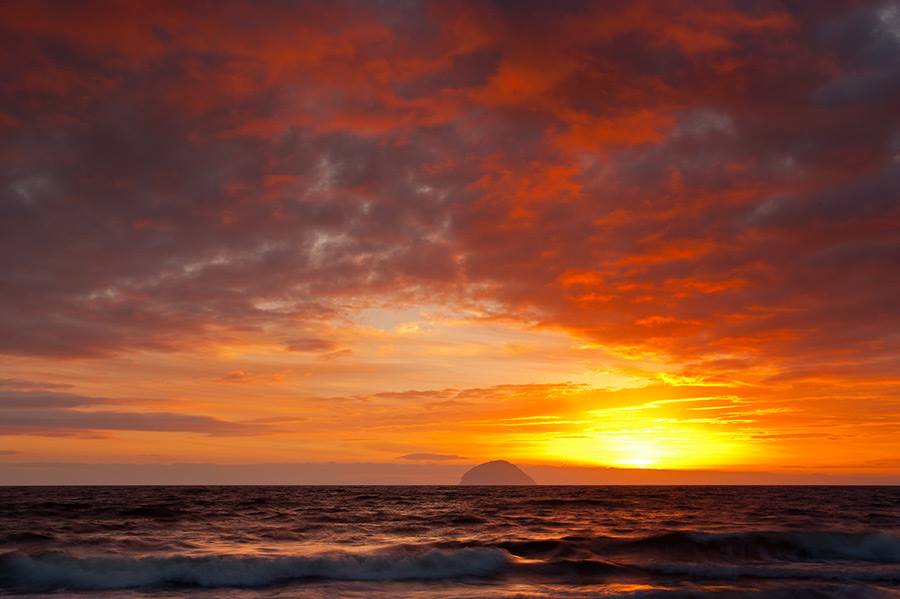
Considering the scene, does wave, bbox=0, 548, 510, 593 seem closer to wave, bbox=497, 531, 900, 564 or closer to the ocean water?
the ocean water

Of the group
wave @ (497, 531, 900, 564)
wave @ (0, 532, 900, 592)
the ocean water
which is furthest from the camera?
wave @ (497, 531, 900, 564)

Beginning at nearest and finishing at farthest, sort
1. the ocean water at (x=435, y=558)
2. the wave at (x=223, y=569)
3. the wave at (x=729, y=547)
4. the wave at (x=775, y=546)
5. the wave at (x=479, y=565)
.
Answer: the ocean water at (x=435, y=558), the wave at (x=223, y=569), the wave at (x=479, y=565), the wave at (x=729, y=547), the wave at (x=775, y=546)

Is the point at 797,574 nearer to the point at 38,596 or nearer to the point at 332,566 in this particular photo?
the point at 332,566

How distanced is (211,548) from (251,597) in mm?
10578

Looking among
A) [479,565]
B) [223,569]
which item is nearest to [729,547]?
[479,565]

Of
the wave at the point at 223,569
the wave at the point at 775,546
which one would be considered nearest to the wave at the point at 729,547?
the wave at the point at 775,546

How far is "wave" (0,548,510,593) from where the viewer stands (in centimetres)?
2200

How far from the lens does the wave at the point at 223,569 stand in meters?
22.0

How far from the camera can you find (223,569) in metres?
23.0

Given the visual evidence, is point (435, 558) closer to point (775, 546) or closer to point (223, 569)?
point (223, 569)

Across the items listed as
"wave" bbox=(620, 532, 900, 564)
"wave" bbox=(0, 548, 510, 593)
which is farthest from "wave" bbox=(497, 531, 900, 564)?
"wave" bbox=(0, 548, 510, 593)

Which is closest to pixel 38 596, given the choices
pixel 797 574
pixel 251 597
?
pixel 251 597

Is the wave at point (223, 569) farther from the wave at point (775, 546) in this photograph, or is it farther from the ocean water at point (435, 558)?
the wave at point (775, 546)

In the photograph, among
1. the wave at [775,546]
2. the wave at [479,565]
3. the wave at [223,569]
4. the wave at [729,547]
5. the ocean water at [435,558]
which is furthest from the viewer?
the wave at [775,546]
